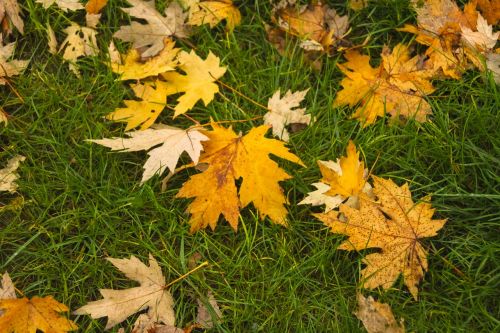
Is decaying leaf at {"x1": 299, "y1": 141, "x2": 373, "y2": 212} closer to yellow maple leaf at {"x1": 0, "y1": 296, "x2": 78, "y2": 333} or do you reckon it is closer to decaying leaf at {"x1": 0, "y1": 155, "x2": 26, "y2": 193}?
yellow maple leaf at {"x1": 0, "y1": 296, "x2": 78, "y2": 333}

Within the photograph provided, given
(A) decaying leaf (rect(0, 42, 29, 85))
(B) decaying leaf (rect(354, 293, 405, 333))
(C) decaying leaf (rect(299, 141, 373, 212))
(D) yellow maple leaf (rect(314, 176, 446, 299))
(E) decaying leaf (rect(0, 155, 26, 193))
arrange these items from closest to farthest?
(B) decaying leaf (rect(354, 293, 405, 333)), (D) yellow maple leaf (rect(314, 176, 446, 299)), (C) decaying leaf (rect(299, 141, 373, 212)), (E) decaying leaf (rect(0, 155, 26, 193)), (A) decaying leaf (rect(0, 42, 29, 85))

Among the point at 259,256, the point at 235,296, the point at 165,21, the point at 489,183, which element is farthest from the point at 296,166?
the point at 165,21

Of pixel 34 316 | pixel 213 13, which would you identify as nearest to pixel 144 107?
pixel 213 13

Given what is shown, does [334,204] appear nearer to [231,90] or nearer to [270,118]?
[270,118]

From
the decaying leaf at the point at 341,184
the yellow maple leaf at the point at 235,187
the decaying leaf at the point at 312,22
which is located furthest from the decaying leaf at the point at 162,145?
the decaying leaf at the point at 312,22

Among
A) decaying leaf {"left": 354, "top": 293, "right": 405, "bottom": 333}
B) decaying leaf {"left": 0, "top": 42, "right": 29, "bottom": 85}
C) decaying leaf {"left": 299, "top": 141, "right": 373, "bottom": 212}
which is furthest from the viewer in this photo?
decaying leaf {"left": 0, "top": 42, "right": 29, "bottom": 85}

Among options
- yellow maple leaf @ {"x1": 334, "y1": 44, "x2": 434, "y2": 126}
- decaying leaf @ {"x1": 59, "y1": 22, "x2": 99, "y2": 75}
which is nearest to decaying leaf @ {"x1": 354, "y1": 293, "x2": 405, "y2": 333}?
yellow maple leaf @ {"x1": 334, "y1": 44, "x2": 434, "y2": 126}

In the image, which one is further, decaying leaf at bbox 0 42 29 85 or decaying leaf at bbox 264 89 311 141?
decaying leaf at bbox 0 42 29 85

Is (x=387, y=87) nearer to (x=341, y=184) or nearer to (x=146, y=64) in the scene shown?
(x=341, y=184)
